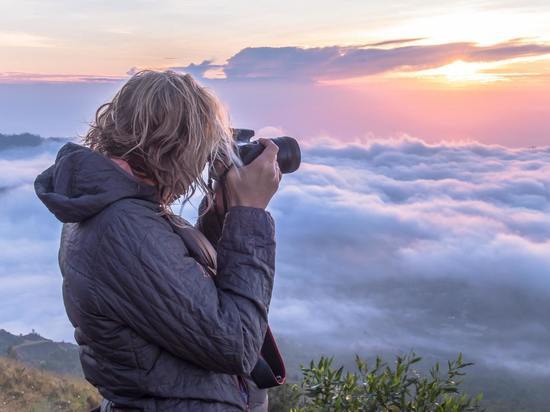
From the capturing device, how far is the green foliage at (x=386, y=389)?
249 centimetres

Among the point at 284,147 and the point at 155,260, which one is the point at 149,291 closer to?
the point at 155,260

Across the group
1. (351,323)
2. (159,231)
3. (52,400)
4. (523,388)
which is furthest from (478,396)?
(351,323)

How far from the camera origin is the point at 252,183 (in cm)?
150

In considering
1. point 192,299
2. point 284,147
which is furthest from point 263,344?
point 284,147

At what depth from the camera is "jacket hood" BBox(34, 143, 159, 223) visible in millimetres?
1324

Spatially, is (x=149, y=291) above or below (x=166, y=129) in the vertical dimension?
below

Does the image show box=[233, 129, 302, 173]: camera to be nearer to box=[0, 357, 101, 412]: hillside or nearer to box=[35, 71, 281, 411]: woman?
box=[35, 71, 281, 411]: woman

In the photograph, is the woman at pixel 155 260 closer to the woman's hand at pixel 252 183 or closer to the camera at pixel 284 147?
the woman's hand at pixel 252 183

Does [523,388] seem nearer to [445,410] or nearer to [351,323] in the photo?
[351,323]

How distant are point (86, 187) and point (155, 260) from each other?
0.70 feet

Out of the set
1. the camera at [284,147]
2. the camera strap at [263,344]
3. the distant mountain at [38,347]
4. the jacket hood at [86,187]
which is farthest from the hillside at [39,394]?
the distant mountain at [38,347]

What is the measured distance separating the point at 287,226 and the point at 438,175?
33.9 m

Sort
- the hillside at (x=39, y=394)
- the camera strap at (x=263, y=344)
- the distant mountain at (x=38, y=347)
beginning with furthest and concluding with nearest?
the distant mountain at (x=38, y=347) < the hillside at (x=39, y=394) < the camera strap at (x=263, y=344)

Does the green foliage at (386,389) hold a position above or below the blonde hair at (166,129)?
below
